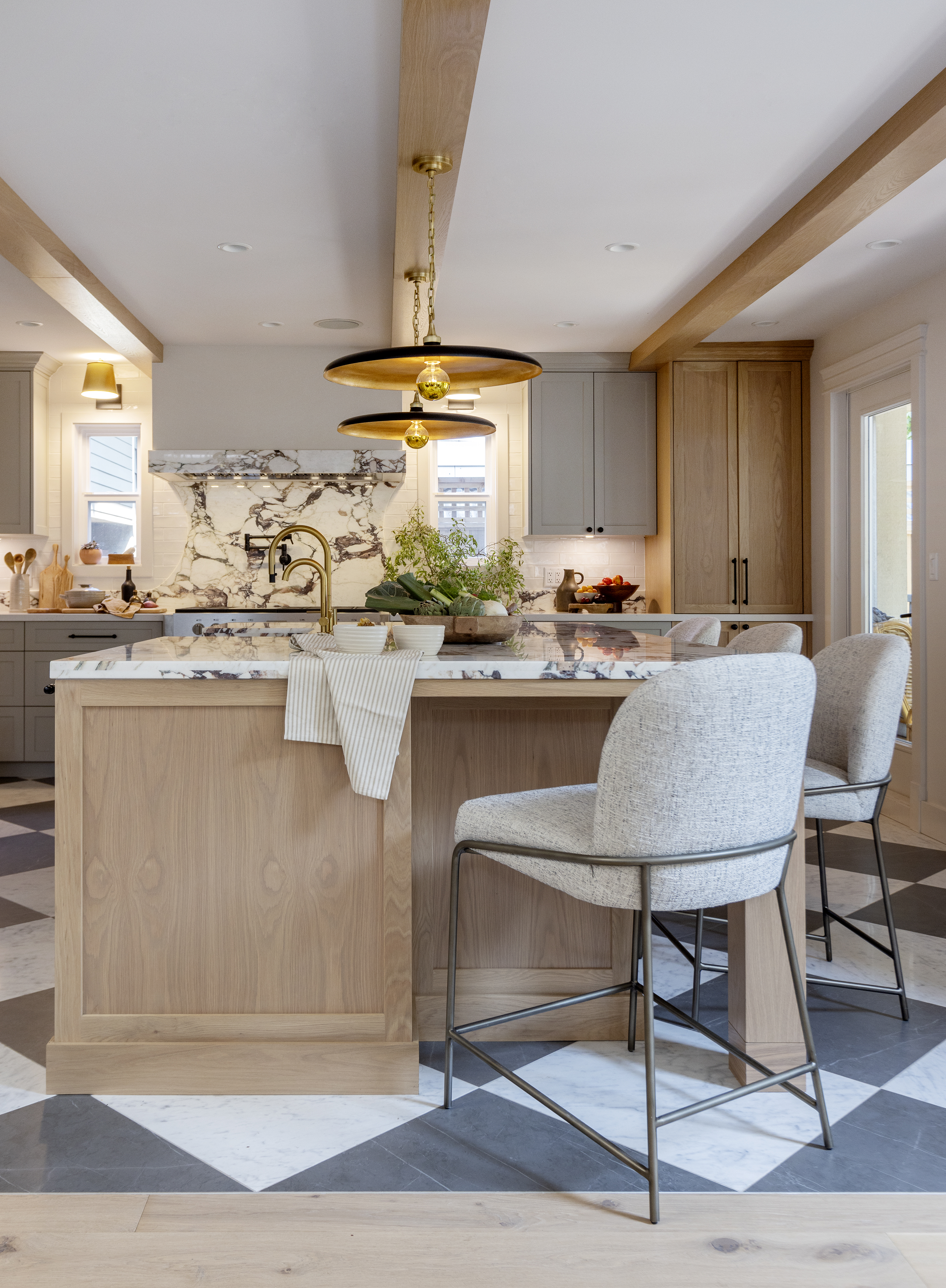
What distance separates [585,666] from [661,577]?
4265 mm

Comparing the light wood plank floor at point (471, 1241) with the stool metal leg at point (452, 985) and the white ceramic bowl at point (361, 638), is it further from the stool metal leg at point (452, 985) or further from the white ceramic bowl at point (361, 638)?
the white ceramic bowl at point (361, 638)

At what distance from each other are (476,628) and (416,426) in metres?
1.29

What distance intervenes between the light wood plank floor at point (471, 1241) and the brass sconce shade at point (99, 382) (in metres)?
5.34

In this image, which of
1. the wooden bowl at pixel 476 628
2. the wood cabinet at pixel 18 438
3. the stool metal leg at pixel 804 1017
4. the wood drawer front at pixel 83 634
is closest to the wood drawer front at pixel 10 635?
the wood drawer front at pixel 83 634

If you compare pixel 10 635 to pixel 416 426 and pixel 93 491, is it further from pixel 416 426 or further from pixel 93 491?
pixel 416 426

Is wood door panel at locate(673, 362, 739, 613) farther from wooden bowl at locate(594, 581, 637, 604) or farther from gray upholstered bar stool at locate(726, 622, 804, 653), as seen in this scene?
gray upholstered bar stool at locate(726, 622, 804, 653)

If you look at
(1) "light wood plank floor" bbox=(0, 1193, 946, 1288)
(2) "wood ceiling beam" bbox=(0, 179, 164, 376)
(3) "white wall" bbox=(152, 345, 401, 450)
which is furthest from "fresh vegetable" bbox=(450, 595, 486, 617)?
(3) "white wall" bbox=(152, 345, 401, 450)

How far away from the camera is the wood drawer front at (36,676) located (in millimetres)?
5633

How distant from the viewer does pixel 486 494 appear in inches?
262

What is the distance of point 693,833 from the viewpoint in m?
1.54

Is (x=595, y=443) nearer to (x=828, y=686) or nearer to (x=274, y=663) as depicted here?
(x=828, y=686)

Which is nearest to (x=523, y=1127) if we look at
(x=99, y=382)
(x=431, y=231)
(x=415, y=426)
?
(x=415, y=426)

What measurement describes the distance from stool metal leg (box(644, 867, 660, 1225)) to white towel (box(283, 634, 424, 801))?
58cm

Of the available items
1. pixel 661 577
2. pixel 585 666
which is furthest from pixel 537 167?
pixel 661 577
